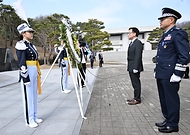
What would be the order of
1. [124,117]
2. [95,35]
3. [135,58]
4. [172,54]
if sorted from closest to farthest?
[172,54], [124,117], [135,58], [95,35]

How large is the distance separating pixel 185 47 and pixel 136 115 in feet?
5.96

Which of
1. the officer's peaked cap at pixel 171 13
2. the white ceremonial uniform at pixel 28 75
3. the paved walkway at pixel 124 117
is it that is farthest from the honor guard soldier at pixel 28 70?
the officer's peaked cap at pixel 171 13

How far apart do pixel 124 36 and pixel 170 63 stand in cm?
5373

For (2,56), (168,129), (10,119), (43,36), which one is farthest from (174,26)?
(43,36)

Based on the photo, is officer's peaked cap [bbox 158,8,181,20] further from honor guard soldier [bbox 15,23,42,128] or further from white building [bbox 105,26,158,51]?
white building [bbox 105,26,158,51]

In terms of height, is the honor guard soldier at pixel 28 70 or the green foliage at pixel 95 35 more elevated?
the green foliage at pixel 95 35

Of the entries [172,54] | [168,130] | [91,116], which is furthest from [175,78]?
[91,116]

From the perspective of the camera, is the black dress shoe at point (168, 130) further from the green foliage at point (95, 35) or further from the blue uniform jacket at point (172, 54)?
the green foliage at point (95, 35)

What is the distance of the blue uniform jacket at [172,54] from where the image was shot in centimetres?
274

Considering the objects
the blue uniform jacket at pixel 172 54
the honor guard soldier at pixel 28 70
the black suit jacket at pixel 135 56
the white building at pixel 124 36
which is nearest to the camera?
the blue uniform jacket at pixel 172 54

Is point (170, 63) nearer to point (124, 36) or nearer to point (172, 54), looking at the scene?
point (172, 54)

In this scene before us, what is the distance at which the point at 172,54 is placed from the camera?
292 centimetres

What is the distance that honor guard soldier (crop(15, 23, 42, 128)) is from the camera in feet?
9.96

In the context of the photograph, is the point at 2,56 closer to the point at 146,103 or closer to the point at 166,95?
the point at 146,103
